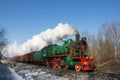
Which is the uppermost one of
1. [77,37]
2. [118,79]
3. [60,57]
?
[77,37]

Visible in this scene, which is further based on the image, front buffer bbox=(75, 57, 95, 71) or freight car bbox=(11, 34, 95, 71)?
freight car bbox=(11, 34, 95, 71)

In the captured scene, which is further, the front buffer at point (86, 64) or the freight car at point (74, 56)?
the freight car at point (74, 56)

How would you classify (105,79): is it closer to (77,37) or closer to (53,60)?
(77,37)

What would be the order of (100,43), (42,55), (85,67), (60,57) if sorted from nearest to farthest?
(85,67) → (60,57) → (42,55) → (100,43)

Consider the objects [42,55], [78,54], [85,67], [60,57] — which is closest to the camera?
[85,67]

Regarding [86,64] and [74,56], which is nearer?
[86,64]

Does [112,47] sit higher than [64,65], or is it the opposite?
[112,47]

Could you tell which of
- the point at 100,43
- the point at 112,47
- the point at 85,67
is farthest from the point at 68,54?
the point at 100,43

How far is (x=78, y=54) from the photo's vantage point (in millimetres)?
22500

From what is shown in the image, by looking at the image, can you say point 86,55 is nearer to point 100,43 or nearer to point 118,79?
point 118,79

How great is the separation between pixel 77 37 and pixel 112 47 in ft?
114

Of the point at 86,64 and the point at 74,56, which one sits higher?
the point at 74,56

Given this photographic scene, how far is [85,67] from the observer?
20922mm

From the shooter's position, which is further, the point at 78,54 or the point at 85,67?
the point at 78,54
